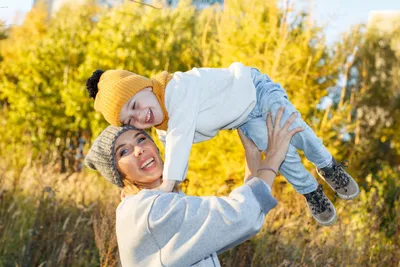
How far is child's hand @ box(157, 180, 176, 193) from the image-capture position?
2395 mm

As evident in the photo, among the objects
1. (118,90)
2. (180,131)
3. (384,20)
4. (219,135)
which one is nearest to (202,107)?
(180,131)

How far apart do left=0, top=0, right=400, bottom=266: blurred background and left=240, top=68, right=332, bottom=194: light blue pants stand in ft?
2.26

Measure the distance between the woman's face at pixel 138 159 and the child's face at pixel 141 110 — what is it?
307mm

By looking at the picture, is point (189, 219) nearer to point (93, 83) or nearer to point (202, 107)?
point (202, 107)

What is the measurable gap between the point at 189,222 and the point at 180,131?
623 millimetres

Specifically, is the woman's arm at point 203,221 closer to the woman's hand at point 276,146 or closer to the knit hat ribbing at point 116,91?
the woman's hand at point 276,146

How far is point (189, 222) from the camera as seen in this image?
2.08 meters

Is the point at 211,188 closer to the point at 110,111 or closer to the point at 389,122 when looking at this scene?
the point at 110,111

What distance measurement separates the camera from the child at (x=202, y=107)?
106 inches

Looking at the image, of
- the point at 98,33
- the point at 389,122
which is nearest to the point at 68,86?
the point at 98,33

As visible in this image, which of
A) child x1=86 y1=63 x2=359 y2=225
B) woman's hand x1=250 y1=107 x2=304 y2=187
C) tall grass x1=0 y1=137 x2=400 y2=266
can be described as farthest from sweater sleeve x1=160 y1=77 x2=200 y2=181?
tall grass x1=0 y1=137 x2=400 y2=266

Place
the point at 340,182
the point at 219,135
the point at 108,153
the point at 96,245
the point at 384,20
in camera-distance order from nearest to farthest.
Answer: the point at 108,153 < the point at 340,182 < the point at 96,245 < the point at 219,135 < the point at 384,20

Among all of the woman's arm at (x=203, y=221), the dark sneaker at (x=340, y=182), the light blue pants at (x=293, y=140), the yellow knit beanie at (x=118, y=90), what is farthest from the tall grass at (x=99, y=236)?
the woman's arm at (x=203, y=221)

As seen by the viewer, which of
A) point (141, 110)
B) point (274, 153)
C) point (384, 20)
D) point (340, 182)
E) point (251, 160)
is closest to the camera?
point (274, 153)
